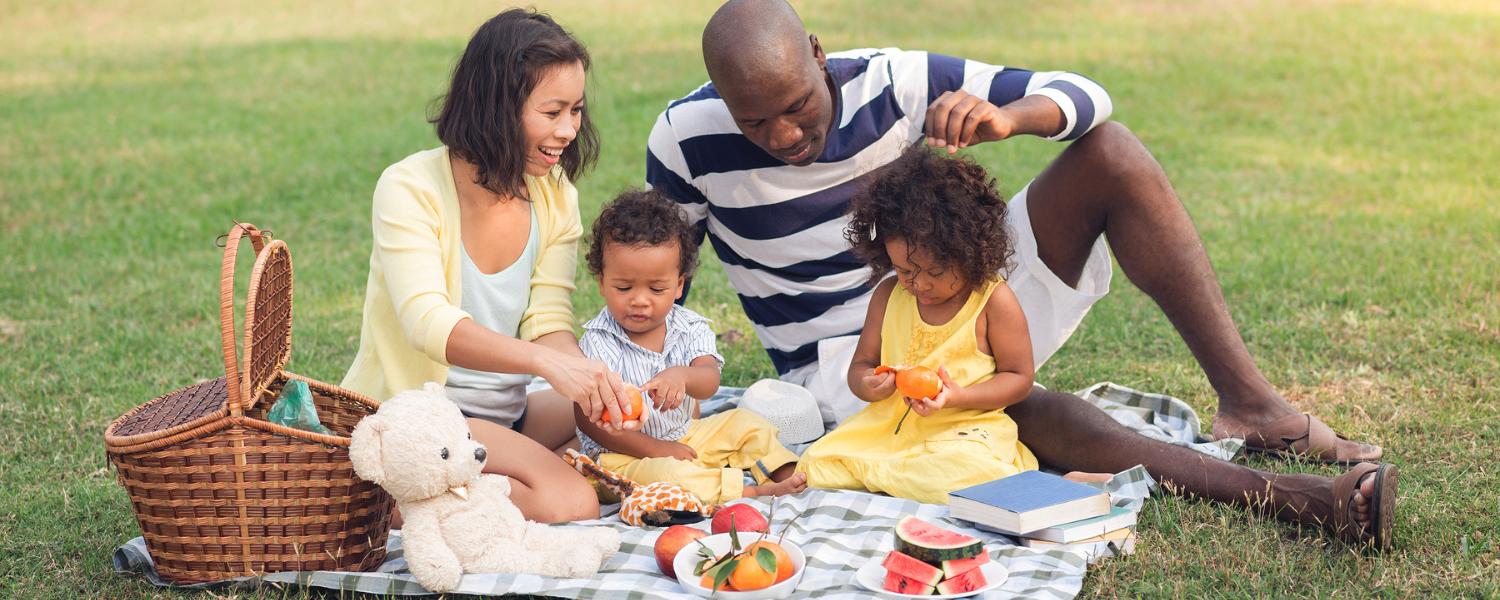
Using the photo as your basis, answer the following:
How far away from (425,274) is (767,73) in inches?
44.6

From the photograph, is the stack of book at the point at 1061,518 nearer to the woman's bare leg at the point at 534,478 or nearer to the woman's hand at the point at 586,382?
the woman's hand at the point at 586,382

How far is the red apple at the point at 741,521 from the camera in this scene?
A: 9.44 feet

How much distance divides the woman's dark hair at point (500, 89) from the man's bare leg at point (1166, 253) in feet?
5.34

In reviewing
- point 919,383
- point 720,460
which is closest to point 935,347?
point 919,383

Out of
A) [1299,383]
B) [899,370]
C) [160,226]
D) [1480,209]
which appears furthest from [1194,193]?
[160,226]

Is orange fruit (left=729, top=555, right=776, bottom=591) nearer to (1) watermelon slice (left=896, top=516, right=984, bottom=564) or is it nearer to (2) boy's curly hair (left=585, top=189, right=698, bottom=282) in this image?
(1) watermelon slice (left=896, top=516, right=984, bottom=564)

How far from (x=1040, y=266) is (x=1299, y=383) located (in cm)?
133

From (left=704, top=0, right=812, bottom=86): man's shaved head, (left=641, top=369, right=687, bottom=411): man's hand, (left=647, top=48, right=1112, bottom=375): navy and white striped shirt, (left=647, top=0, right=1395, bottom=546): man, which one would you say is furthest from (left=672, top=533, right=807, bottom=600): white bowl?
(left=704, top=0, right=812, bottom=86): man's shaved head

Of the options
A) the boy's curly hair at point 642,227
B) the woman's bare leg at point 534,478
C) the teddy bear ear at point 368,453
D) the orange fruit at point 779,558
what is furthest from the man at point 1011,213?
the teddy bear ear at point 368,453

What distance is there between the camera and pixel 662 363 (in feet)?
11.7

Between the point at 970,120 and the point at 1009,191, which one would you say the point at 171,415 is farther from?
the point at 1009,191

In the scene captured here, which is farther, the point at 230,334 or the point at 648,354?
the point at 648,354

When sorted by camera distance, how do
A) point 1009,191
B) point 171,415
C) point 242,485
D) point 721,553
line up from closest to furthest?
1. point 242,485
2. point 721,553
3. point 171,415
4. point 1009,191

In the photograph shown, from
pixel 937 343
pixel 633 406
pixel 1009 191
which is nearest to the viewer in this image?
pixel 633 406
